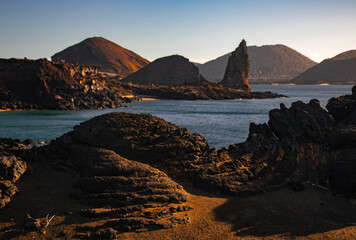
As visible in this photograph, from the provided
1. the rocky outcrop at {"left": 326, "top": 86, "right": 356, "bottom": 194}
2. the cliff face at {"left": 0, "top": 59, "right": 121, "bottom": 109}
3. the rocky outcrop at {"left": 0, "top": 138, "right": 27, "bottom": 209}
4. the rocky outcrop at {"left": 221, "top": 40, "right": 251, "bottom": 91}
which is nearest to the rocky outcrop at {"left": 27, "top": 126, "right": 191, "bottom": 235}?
the rocky outcrop at {"left": 0, "top": 138, "right": 27, "bottom": 209}

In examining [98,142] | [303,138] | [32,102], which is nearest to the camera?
[98,142]

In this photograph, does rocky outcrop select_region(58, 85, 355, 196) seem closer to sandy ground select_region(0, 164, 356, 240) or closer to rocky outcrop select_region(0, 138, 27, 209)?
sandy ground select_region(0, 164, 356, 240)

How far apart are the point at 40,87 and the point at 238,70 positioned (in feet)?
363

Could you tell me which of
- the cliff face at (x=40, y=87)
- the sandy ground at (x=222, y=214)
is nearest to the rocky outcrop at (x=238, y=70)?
the cliff face at (x=40, y=87)

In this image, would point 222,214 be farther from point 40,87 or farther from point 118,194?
point 40,87

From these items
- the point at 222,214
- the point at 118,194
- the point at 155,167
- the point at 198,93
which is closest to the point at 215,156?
the point at 155,167

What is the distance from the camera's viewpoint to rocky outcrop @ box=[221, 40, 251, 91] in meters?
156

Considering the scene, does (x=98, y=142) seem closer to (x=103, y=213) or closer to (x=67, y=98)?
(x=103, y=213)

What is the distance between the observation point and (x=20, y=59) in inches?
2741

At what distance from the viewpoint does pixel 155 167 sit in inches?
562

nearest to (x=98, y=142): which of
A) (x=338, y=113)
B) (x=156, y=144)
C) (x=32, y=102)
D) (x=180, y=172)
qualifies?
(x=156, y=144)

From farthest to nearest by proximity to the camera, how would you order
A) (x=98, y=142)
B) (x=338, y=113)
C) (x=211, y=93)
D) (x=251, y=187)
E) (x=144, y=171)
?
(x=211, y=93), (x=338, y=113), (x=98, y=142), (x=251, y=187), (x=144, y=171)

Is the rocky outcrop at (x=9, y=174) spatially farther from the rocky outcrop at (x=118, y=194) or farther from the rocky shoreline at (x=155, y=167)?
the rocky outcrop at (x=118, y=194)

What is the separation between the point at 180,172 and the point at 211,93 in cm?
11245
